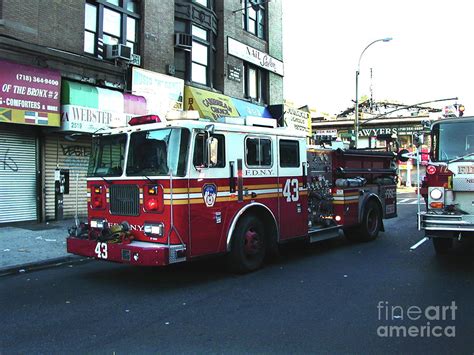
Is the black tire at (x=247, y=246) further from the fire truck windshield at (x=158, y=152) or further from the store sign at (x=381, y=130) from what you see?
the store sign at (x=381, y=130)

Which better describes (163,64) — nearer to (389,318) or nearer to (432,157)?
(432,157)

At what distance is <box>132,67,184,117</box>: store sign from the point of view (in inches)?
608

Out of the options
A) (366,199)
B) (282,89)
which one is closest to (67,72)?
(366,199)

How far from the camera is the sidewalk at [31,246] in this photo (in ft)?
27.5

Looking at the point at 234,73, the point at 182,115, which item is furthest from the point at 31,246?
the point at 234,73

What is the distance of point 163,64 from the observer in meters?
16.8

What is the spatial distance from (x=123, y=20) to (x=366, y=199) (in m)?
10.2

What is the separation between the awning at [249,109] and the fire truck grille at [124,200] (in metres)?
12.9

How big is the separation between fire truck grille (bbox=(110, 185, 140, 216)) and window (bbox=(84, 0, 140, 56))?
8.87 metres

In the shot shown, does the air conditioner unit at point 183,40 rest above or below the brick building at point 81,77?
above

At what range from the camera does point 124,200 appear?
7.06 m

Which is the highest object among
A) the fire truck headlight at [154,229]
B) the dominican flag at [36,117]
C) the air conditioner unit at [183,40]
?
the air conditioner unit at [183,40]

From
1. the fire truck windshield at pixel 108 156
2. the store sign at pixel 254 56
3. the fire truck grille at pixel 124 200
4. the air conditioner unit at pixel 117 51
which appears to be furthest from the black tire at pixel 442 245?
the store sign at pixel 254 56

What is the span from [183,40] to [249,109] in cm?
460
